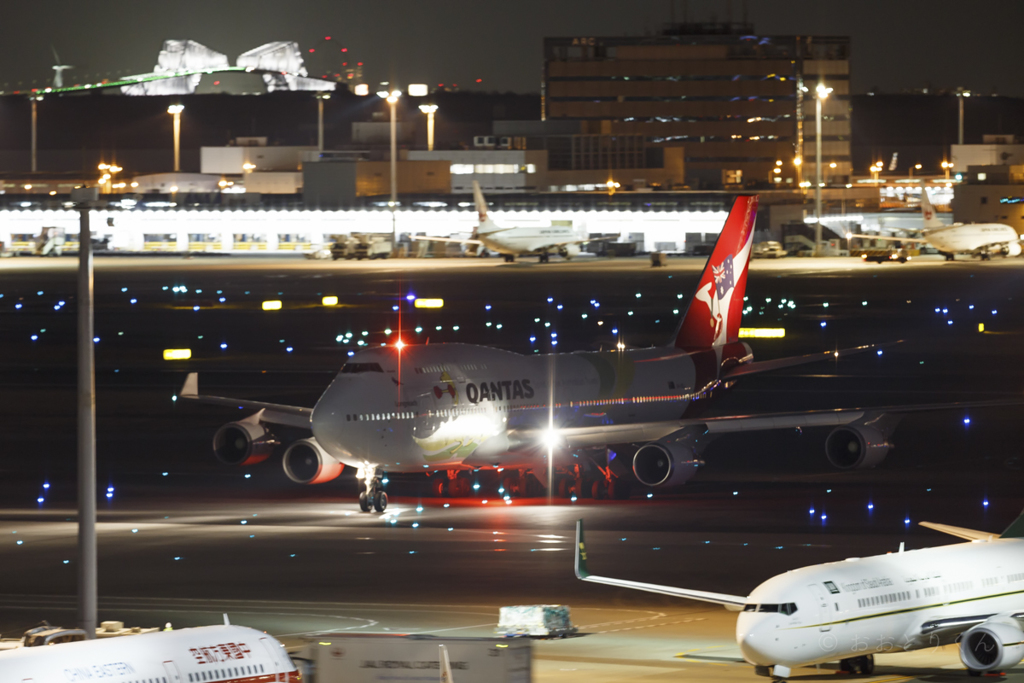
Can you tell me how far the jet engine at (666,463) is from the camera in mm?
40594

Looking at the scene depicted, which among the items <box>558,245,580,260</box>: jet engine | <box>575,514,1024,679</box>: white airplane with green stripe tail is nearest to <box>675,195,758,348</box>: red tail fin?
<box>575,514,1024,679</box>: white airplane with green stripe tail

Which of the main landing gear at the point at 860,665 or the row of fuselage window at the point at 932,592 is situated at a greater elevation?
the row of fuselage window at the point at 932,592

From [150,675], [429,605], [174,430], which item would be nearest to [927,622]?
[429,605]

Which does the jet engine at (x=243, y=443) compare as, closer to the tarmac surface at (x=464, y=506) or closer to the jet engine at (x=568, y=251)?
the tarmac surface at (x=464, y=506)

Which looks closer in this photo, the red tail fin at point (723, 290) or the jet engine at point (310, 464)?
the jet engine at point (310, 464)

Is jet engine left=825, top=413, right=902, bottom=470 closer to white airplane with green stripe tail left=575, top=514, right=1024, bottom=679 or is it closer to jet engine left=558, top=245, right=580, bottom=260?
white airplane with green stripe tail left=575, top=514, right=1024, bottom=679

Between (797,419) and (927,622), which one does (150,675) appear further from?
(797,419)

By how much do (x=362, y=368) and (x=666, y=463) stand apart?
8.50m

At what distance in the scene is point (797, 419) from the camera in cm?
4212

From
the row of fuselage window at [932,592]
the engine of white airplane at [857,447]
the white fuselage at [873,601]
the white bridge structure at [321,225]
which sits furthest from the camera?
the white bridge structure at [321,225]

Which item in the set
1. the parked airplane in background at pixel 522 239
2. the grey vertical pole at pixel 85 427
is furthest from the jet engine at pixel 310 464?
the parked airplane in background at pixel 522 239

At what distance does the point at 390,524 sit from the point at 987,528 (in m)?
14.9

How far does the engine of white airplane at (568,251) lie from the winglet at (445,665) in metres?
145

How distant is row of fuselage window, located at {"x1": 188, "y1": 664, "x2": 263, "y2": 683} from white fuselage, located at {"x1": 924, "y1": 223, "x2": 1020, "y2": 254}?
479ft
